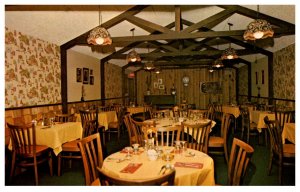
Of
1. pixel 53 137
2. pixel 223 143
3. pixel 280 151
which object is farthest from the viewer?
pixel 223 143

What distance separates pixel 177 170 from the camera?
2.04 metres

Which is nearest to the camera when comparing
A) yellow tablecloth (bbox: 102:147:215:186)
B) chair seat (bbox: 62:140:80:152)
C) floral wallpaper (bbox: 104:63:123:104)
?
yellow tablecloth (bbox: 102:147:215:186)

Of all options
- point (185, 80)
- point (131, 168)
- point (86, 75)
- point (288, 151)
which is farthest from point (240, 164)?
point (185, 80)

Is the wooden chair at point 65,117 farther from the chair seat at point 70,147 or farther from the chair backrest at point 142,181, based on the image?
the chair backrest at point 142,181

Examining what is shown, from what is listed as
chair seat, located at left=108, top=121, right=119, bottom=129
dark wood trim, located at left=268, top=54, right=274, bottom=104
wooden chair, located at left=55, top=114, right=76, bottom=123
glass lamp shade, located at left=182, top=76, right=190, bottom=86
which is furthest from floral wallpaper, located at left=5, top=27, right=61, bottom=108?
glass lamp shade, located at left=182, top=76, right=190, bottom=86

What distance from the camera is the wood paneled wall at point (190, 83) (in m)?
14.0

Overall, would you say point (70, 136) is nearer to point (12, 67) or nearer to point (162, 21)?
point (12, 67)

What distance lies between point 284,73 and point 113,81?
6.75 m

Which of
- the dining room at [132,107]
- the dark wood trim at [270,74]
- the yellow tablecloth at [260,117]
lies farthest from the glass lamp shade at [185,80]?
the yellow tablecloth at [260,117]

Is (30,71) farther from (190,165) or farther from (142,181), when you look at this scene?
(142,181)

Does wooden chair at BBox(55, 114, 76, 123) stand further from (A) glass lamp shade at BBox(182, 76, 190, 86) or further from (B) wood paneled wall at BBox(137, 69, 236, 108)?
(A) glass lamp shade at BBox(182, 76, 190, 86)

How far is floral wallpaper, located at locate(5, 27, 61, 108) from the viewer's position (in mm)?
4777

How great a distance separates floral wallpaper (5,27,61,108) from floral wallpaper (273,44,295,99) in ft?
21.3
